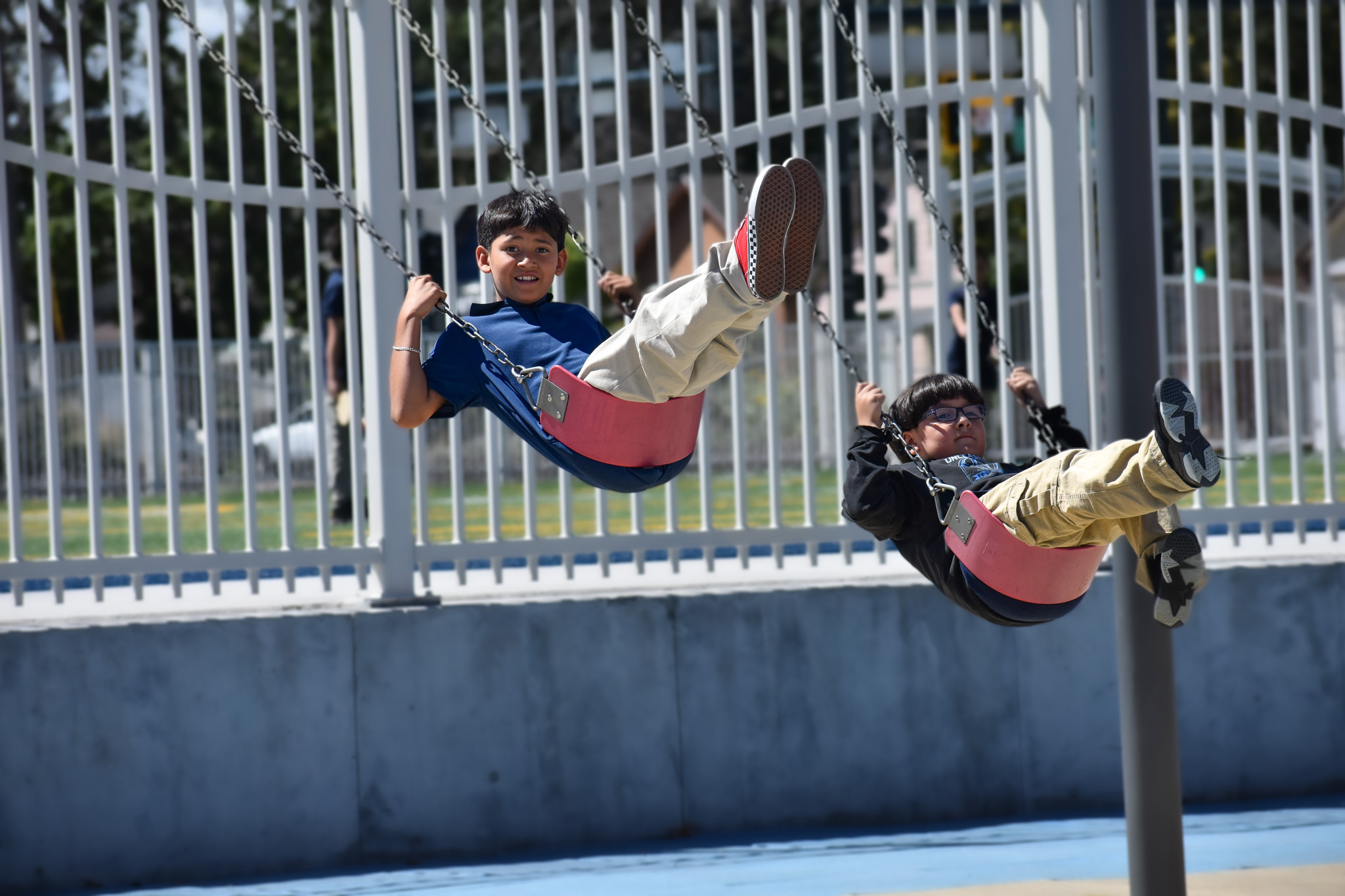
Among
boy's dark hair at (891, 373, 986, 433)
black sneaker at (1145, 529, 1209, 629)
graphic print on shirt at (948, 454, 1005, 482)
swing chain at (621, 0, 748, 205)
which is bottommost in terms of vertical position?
black sneaker at (1145, 529, 1209, 629)

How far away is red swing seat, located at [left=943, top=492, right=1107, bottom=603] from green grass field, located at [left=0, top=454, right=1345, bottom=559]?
552cm

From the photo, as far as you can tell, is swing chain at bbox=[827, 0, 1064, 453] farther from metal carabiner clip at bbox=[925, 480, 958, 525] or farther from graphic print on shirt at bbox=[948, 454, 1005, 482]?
metal carabiner clip at bbox=[925, 480, 958, 525]

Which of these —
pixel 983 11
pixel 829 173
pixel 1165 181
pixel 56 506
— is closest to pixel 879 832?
pixel 829 173

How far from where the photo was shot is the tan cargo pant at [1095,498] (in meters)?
3.18

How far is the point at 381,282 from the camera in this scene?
5184mm

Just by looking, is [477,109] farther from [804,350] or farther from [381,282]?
[804,350]

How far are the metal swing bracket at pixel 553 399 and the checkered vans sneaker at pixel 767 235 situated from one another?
1.85ft

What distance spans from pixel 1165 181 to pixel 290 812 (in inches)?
813

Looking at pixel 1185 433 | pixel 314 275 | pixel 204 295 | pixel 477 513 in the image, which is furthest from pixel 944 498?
pixel 477 513

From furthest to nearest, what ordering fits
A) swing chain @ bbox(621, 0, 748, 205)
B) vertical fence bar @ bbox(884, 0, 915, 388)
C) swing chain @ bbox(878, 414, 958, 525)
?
vertical fence bar @ bbox(884, 0, 915, 388)
swing chain @ bbox(621, 0, 748, 205)
swing chain @ bbox(878, 414, 958, 525)

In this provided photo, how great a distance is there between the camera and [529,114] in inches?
1035

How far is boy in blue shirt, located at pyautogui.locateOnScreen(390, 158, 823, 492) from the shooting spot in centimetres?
319

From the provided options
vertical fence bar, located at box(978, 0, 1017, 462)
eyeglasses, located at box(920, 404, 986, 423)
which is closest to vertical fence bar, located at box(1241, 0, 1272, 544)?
vertical fence bar, located at box(978, 0, 1017, 462)

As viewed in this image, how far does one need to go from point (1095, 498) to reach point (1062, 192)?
8.53 ft
